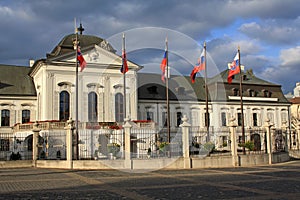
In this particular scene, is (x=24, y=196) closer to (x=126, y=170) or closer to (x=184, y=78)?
(x=126, y=170)

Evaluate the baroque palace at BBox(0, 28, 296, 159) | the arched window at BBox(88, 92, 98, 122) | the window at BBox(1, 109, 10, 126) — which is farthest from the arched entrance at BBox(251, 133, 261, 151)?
the window at BBox(1, 109, 10, 126)

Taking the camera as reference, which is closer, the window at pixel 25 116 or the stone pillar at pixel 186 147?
the stone pillar at pixel 186 147

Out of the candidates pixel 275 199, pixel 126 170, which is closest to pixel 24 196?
pixel 275 199

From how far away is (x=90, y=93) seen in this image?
38.2 meters

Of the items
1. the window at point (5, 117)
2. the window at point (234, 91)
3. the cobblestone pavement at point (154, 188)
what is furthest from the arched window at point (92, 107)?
the cobblestone pavement at point (154, 188)

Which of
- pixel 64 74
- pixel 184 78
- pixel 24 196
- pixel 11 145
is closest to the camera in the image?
pixel 24 196

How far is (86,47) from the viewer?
125ft

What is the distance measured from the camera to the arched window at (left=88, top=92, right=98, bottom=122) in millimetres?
37422

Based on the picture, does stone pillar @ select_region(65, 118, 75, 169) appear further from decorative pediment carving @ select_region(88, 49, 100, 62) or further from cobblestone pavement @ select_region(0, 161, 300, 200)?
decorative pediment carving @ select_region(88, 49, 100, 62)

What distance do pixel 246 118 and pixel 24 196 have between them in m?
42.3

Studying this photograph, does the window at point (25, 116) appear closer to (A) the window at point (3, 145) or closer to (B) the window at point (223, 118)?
(A) the window at point (3, 145)

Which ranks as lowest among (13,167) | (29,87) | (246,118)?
(13,167)

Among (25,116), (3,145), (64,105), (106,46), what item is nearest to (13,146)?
(3,145)

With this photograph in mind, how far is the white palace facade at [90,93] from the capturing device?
3700 cm
